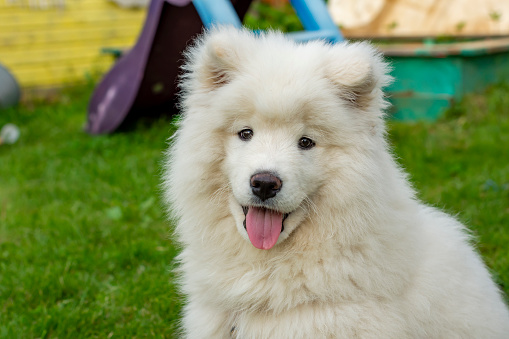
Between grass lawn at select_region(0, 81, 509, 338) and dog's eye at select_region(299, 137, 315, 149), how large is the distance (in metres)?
1.43

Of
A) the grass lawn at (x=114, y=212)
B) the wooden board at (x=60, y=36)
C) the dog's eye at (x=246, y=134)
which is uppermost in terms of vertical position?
the dog's eye at (x=246, y=134)

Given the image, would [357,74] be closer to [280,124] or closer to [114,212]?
[280,124]

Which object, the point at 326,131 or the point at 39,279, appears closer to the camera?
the point at 326,131

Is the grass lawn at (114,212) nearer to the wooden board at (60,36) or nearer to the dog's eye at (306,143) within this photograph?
the dog's eye at (306,143)

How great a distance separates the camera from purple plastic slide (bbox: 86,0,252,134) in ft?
20.1

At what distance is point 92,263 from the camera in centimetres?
383

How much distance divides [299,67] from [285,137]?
0.96 ft

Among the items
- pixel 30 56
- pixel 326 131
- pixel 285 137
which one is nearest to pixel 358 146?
pixel 326 131

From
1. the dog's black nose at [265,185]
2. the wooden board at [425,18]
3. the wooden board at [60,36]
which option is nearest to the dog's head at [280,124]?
the dog's black nose at [265,185]

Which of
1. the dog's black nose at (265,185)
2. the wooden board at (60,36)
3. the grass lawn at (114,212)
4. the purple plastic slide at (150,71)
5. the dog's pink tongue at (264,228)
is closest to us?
the dog's black nose at (265,185)

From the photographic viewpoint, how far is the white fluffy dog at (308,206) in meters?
2.20

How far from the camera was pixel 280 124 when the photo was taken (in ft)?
7.29

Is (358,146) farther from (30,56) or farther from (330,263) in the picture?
(30,56)

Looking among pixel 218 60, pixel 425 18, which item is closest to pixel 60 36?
pixel 425 18
